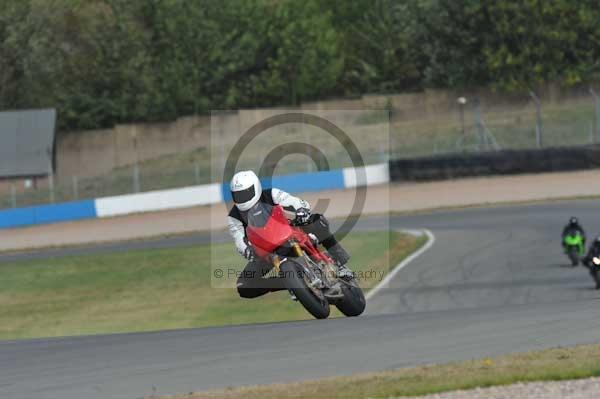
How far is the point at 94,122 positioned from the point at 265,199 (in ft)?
141

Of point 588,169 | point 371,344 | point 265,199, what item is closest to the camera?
point 371,344

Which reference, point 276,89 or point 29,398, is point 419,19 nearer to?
point 276,89

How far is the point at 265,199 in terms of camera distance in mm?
12039

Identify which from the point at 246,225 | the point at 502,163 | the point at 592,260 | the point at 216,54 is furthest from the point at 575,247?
the point at 216,54

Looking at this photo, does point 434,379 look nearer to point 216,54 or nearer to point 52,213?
point 52,213

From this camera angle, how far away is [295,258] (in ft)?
38.1

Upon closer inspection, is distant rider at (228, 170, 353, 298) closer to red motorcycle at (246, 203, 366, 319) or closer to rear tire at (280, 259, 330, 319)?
red motorcycle at (246, 203, 366, 319)

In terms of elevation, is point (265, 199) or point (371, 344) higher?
point (265, 199)

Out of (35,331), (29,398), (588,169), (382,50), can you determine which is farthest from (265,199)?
(382,50)

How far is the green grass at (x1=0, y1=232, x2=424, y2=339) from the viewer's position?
65.7 feet

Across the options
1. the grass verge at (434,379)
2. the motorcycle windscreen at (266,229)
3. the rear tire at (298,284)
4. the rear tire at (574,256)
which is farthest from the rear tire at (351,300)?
the rear tire at (574,256)

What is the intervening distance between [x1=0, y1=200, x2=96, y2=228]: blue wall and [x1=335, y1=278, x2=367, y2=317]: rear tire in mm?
27322

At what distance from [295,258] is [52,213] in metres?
28.7

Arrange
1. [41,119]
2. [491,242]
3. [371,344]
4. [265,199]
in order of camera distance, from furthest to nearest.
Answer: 1. [41,119]
2. [491,242]
3. [265,199]
4. [371,344]
